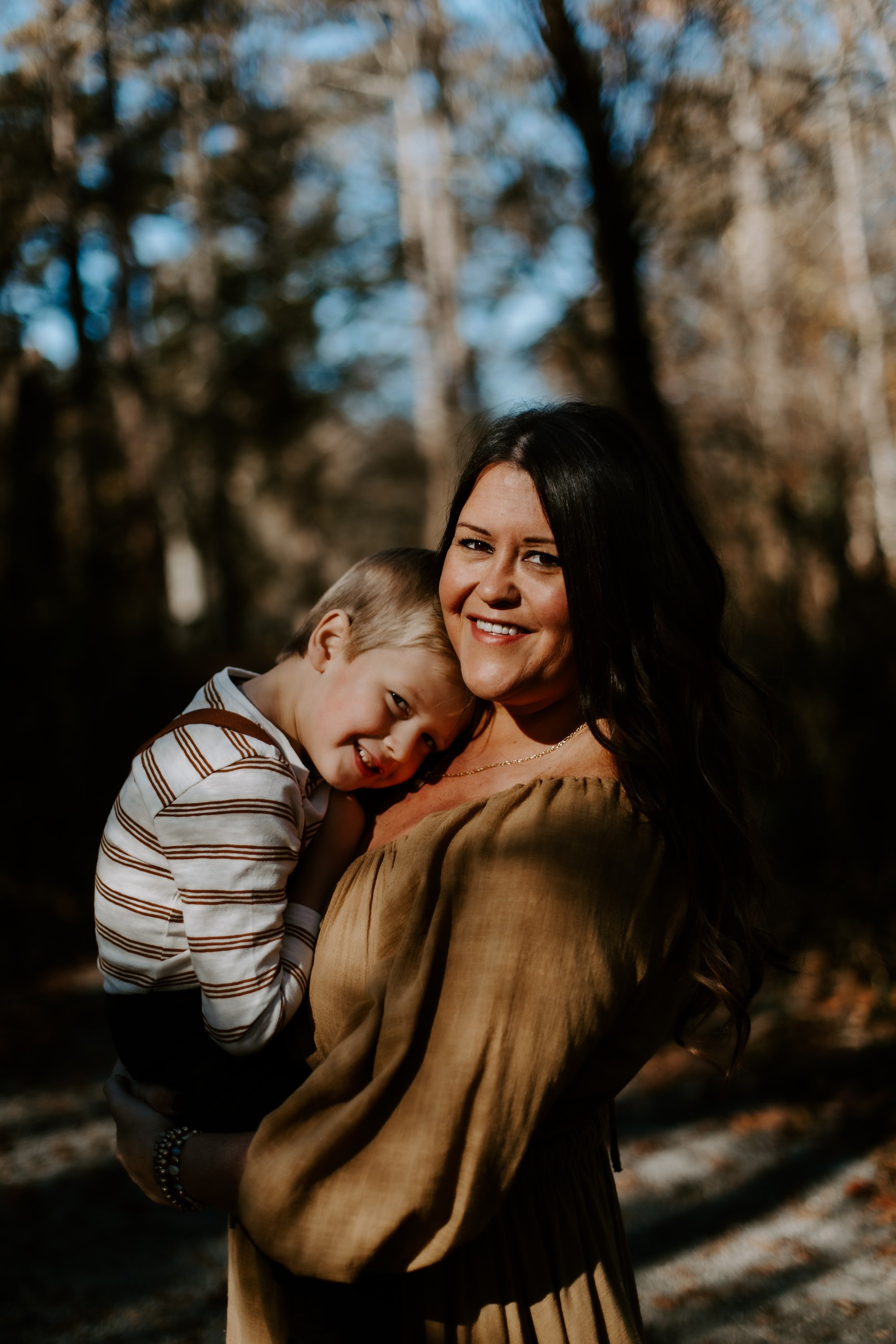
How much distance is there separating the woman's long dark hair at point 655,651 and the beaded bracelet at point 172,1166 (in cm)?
84

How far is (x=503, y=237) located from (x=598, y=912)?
18.9m

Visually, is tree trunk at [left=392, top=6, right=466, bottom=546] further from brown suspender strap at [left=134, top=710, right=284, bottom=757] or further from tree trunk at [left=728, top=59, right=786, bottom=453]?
brown suspender strap at [left=134, top=710, right=284, bottom=757]

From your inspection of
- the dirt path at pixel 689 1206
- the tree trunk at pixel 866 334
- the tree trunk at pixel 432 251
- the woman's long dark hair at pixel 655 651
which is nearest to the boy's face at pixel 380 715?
the woman's long dark hair at pixel 655 651

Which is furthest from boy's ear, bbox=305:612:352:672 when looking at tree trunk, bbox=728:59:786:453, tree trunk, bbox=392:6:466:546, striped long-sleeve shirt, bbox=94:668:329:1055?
tree trunk, bbox=392:6:466:546

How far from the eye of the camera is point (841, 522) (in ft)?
20.1

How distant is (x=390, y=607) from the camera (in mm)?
1918

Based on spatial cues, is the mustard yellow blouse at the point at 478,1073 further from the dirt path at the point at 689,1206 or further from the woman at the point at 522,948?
the dirt path at the point at 689,1206

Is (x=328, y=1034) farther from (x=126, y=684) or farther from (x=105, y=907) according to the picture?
(x=126, y=684)

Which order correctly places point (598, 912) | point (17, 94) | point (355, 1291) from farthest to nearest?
1. point (17, 94)
2. point (355, 1291)
3. point (598, 912)

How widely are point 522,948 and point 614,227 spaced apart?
19.7ft

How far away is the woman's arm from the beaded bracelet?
10mm

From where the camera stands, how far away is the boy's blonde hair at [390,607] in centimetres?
188

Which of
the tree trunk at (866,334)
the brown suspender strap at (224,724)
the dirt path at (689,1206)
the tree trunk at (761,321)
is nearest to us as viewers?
the brown suspender strap at (224,724)

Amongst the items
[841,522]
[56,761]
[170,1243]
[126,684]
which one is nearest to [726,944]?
[170,1243]
